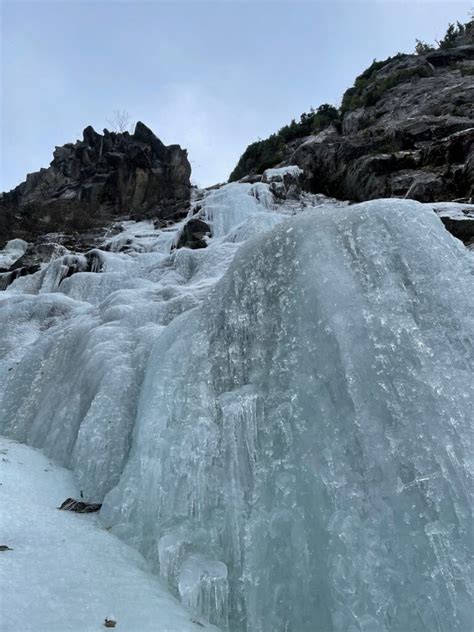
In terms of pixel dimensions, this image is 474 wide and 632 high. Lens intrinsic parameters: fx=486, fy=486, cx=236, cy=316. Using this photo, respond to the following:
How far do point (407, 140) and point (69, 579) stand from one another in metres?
17.9

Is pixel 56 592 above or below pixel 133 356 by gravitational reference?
below

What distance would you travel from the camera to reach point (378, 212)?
4.81 m

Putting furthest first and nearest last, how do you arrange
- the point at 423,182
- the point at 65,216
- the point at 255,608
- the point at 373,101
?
the point at 65,216 → the point at 373,101 → the point at 423,182 → the point at 255,608

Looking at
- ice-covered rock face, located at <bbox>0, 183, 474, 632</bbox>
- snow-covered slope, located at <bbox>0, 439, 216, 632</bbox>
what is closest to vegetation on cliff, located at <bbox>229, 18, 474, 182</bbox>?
ice-covered rock face, located at <bbox>0, 183, 474, 632</bbox>

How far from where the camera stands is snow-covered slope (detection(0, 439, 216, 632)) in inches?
106

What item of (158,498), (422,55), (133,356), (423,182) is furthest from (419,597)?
(422,55)

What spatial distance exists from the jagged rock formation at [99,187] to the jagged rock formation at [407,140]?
26.1 feet

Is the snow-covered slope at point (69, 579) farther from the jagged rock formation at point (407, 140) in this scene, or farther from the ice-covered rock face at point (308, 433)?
the jagged rock formation at point (407, 140)

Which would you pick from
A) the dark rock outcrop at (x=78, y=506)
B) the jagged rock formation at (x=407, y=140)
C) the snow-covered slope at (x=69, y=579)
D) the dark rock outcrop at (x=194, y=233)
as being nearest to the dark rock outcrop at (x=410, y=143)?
the jagged rock formation at (x=407, y=140)

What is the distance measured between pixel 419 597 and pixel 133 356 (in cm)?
420

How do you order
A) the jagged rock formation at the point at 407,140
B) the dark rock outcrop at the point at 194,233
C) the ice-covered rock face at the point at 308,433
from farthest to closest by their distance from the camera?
the dark rock outcrop at the point at 194,233 → the jagged rock formation at the point at 407,140 → the ice-covered rock face at the point at 308,433

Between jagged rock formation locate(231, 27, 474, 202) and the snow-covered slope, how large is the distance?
11060mm

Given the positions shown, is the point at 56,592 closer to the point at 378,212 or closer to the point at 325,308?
the point at 325,308

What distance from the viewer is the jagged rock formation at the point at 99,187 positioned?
87.7 feet
